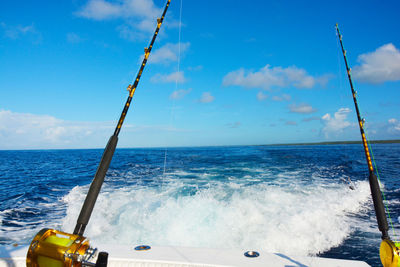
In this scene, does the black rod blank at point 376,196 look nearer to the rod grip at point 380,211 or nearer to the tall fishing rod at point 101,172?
the rod grip at point 380,211

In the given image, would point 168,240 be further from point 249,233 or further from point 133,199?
point 133,199

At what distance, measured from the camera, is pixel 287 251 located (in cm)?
358

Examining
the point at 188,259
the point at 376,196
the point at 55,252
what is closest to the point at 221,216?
the point at 188,259

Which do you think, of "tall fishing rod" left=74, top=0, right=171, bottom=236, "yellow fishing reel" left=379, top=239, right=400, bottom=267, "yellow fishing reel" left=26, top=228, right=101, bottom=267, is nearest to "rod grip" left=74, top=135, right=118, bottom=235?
"tall fishing rod" left=74, top=0, right=171, bottom=236

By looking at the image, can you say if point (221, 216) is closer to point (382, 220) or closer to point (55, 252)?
point (382, 220)

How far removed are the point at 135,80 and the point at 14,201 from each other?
652 cm

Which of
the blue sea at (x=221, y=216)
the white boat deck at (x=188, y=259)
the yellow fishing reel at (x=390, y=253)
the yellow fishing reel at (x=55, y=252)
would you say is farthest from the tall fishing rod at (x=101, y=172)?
the blue sea at (x=221, y=216)

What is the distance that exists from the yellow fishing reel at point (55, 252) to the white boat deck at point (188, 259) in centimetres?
102

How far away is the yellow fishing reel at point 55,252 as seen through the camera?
2.87ft

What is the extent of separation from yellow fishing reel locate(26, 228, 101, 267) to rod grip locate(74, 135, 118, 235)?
5.6 inches

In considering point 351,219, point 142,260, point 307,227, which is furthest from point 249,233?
point 142,260

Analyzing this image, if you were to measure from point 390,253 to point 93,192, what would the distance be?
1.49m

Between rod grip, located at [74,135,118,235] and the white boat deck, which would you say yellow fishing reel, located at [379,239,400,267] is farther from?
rod grip, located at [74,135,118,235]

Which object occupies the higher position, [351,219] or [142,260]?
[142,260]
